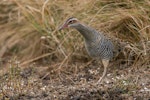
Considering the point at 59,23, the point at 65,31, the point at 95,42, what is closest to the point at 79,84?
the point at 95,42

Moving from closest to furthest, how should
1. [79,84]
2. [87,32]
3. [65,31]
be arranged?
[87,32] < [79,84] < [65,31]

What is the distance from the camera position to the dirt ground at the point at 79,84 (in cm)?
484

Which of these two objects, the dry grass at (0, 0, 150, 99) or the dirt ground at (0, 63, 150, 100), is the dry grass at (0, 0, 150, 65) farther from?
the dirt ground at (0, 63, 150, 100)

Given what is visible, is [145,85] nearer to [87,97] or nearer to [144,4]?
[87,97]

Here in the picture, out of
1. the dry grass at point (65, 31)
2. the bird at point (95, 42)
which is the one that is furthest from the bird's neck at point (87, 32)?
the dry grass at point (65, 31)

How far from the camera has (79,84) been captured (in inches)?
218

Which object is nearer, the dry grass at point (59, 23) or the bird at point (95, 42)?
the bird at point (95, 42)

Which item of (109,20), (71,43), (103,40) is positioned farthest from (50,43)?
(103,40)

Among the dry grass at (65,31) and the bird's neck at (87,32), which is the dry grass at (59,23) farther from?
the bird's neck at (87,32)

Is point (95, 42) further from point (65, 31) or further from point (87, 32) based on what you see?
point (65, 31)

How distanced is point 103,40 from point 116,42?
0.23 meters

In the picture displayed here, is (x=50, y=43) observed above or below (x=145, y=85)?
above

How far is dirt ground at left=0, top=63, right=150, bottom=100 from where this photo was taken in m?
4.84

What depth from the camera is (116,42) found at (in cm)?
564
